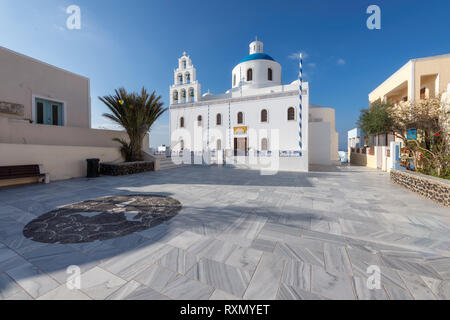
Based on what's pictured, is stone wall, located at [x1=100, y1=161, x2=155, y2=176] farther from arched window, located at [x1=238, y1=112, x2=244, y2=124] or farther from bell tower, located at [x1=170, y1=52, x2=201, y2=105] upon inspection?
Answer: bell tower, located at [x1=170, y1=52, x2=201, y2=105]

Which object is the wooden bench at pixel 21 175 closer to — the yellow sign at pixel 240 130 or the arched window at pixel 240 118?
the yellow sign at pixel 240 130

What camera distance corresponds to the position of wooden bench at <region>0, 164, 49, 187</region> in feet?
20.4

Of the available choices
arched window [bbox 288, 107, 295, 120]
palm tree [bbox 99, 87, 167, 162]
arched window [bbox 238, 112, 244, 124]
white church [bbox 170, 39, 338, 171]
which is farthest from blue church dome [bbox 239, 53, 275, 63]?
palm tree [bbox 99, 87, 167, 162]

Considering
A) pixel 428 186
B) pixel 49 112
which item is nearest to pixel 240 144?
pixel 49 112

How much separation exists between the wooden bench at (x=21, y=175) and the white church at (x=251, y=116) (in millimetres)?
8823

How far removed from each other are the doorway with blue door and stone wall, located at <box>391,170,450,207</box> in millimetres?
15308

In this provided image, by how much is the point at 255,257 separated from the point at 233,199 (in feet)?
8.89

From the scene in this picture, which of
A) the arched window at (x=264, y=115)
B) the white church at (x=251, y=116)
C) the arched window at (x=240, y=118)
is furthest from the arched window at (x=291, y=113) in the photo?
the arched window at (x=240, y=118)

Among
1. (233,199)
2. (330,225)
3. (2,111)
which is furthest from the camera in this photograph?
(2,111)

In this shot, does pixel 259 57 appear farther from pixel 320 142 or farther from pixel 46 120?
pixel 46 120

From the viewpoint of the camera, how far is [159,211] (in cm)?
405

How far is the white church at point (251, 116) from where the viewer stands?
60.6ft
